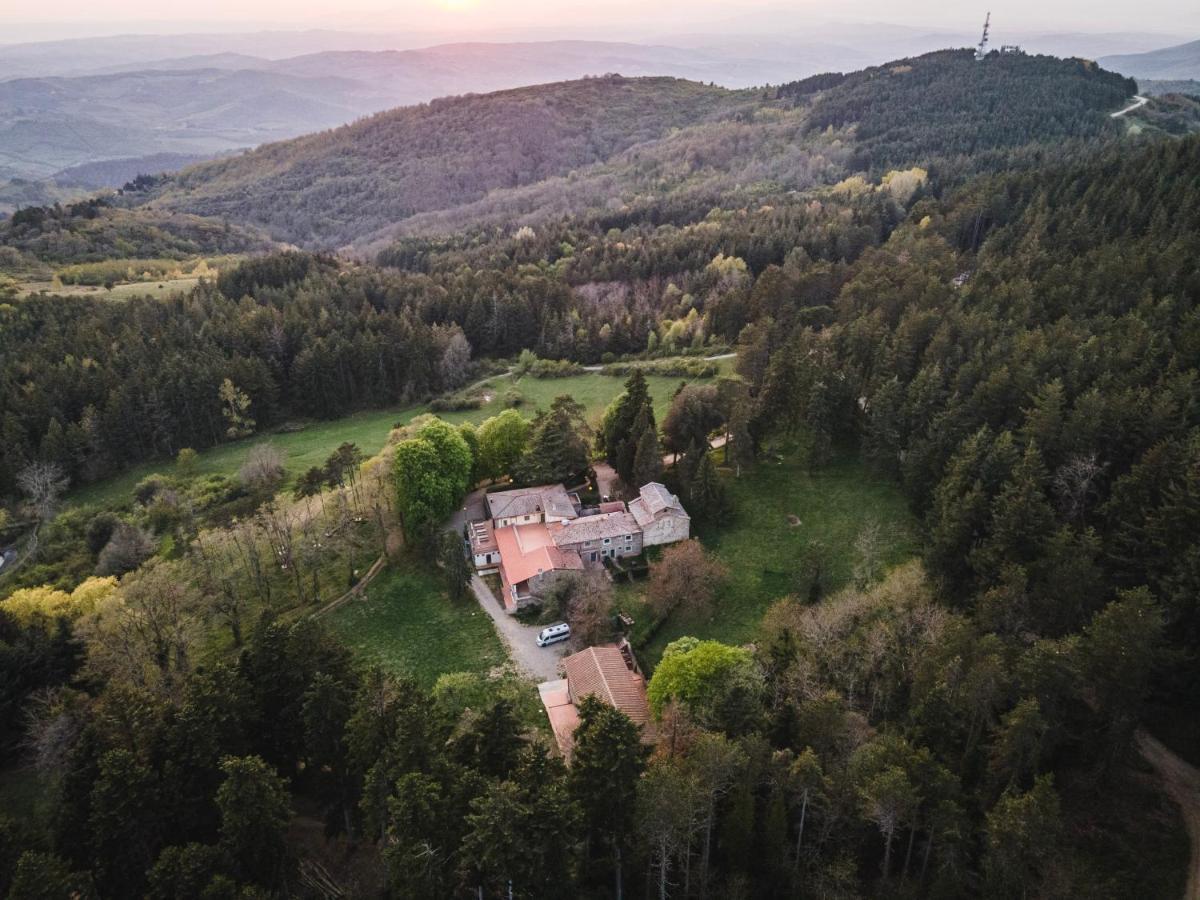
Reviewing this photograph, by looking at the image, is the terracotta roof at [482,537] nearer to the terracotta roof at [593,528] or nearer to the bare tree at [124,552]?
the terracotta roof at [593,528]

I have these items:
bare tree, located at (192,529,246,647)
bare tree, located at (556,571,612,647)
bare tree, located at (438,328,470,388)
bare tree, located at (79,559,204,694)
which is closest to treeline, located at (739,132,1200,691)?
bare tree, located at (556,571,612,647)

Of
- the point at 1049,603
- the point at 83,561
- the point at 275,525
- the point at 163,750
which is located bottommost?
the point at 83,561

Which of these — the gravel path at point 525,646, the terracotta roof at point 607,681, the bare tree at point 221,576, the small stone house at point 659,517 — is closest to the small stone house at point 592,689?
the terracotta roof at point 607,681

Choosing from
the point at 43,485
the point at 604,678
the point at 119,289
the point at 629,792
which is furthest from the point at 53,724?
the point at 119,289

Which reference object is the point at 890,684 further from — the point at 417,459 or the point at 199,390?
the point at 199,390

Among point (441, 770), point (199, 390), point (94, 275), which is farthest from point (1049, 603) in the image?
point (94, 275)
